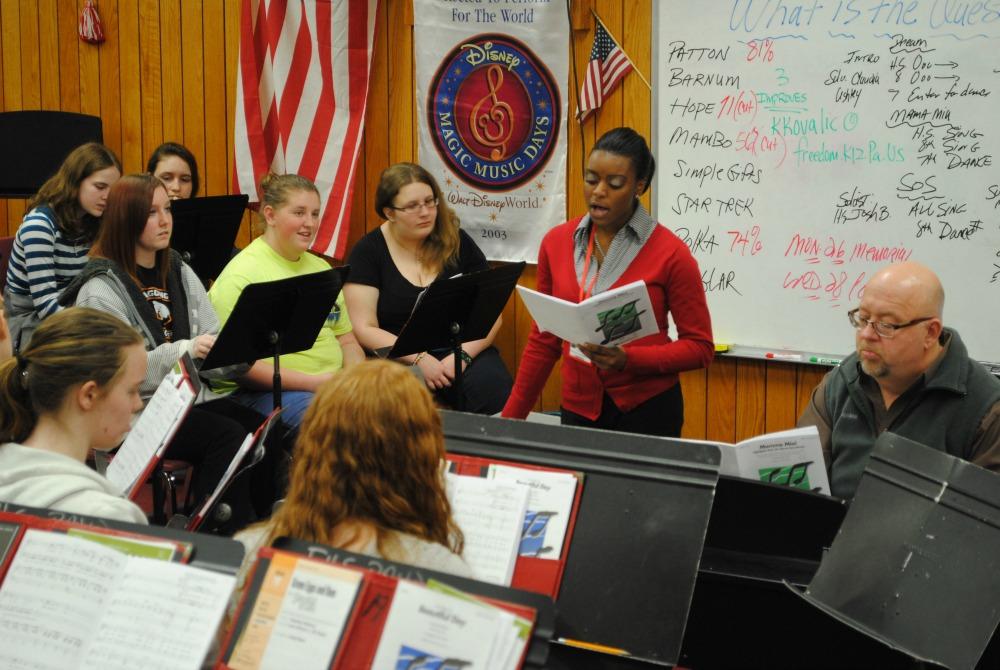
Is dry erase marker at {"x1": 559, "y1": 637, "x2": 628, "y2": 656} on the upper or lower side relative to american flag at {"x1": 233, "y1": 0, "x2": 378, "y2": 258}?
lower

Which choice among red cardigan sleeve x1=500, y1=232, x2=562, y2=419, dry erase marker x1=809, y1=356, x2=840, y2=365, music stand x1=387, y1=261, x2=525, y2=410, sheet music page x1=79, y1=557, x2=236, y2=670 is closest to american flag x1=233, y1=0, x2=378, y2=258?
music stand x1=387, y1=261, x2=525, y2=410

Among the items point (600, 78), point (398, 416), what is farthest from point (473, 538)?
point (600, 78)

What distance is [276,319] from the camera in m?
3.80

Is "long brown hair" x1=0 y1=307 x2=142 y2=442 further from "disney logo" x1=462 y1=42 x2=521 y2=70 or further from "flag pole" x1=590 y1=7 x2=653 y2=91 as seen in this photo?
"disney logo" x1=462 y1=42 x2=521 y2=70

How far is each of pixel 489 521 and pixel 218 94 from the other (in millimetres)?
4468

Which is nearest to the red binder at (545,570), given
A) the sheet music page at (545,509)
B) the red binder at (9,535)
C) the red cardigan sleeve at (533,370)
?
the sheet music page at (545,509)

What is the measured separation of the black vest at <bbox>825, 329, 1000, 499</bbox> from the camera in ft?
8.73

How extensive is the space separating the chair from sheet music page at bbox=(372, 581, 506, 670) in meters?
5.08

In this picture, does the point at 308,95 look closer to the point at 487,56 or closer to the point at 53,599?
the point at 487,56

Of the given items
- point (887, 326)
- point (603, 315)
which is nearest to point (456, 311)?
point (603, 315)

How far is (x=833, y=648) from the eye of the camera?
92.2 inches

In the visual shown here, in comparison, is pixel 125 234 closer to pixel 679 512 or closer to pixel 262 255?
pixel 262 255

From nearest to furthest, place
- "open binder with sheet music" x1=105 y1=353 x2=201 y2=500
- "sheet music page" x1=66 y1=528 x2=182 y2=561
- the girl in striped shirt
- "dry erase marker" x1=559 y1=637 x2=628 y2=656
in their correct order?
"sheet music page" x1=66 y1=528 x2=182 y2=561 → "dry erase marker" x1=559 y1=637 x2=628 y2=656 → "open binder with sheet music" x1=105 y1=353 x2=201 y2=500 → the girl in striped shirt

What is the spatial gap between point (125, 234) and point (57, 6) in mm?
3099
